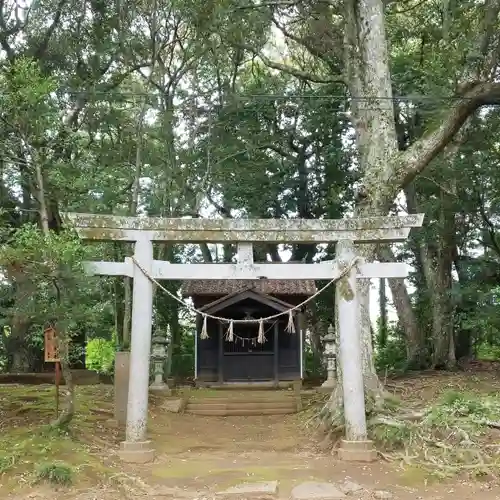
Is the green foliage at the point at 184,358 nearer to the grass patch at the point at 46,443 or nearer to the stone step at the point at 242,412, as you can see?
the stone step at the point at 242,412

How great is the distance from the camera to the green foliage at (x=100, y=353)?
24.5 meters

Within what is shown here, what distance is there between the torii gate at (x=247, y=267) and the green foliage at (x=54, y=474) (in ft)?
5.23

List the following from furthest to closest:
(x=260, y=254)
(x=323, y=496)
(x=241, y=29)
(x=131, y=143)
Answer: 1. (x=260, y=254)
2. (x=131, y=143)
3. (x=241, y=29)
4. (x=323, y=496)

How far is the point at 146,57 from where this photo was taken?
707 inches

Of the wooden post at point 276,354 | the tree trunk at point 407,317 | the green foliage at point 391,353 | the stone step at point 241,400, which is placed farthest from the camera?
the green foliage at point 391,353

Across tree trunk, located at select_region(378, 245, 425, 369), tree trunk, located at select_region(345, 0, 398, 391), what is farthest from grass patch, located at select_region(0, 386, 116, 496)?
tree trunk, located at select_region(378, 245, 425, 369)

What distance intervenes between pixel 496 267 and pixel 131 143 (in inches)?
500

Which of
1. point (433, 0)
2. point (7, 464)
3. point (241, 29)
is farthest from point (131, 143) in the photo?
point (7, 464)

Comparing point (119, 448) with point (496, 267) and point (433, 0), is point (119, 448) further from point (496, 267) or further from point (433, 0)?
point (433, 0)

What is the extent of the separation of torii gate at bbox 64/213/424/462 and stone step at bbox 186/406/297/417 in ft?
17.2

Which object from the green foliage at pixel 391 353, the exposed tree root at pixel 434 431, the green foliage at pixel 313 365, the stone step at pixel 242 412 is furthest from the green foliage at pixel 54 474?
the green foliage at pixel 391 353

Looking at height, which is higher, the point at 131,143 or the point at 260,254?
the point at 131,143

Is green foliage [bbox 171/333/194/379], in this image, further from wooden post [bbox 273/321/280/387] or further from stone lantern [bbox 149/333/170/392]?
stone lantern [bbox 149/333/170/392]

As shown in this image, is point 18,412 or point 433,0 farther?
point 433,0
